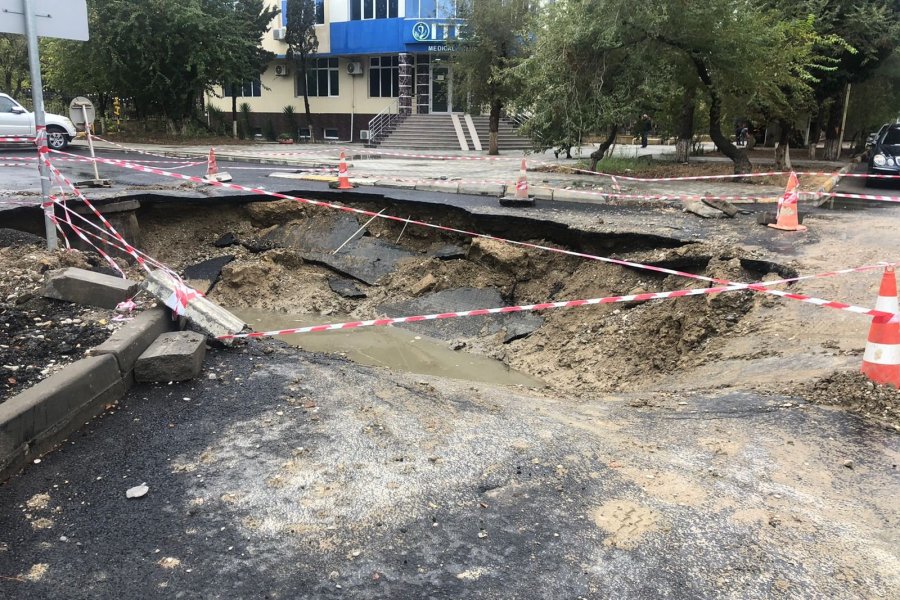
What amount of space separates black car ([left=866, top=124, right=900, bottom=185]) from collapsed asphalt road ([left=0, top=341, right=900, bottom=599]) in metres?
16.6

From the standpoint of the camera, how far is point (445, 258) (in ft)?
34.7

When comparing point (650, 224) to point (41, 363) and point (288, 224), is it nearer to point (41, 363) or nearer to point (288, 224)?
point (288, 224)

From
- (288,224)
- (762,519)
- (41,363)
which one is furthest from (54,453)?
(288,224)

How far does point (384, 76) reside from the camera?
3412 cm

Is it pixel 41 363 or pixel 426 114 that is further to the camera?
pixel 426 114

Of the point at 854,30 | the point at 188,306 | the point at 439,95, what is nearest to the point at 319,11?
the point at 439,95

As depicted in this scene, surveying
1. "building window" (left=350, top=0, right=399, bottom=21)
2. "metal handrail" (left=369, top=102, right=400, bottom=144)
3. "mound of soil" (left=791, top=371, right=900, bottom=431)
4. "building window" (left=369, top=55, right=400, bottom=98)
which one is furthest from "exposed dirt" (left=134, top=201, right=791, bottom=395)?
"building window" (left=350, top=0, right=399, bottom=21)

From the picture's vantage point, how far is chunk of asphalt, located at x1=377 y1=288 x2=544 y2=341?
8930mm

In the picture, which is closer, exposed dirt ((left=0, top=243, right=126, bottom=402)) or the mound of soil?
the mound of soil

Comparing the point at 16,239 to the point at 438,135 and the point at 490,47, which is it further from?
the point at 438,135

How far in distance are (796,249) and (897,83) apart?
2174 centimetres

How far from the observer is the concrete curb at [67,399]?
3543 mm

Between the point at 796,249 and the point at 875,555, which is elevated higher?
the point at 796,249

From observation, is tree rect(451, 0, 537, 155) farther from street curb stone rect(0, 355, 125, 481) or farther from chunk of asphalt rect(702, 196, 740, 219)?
street curb stone rect(0, 355, 125, 481)
